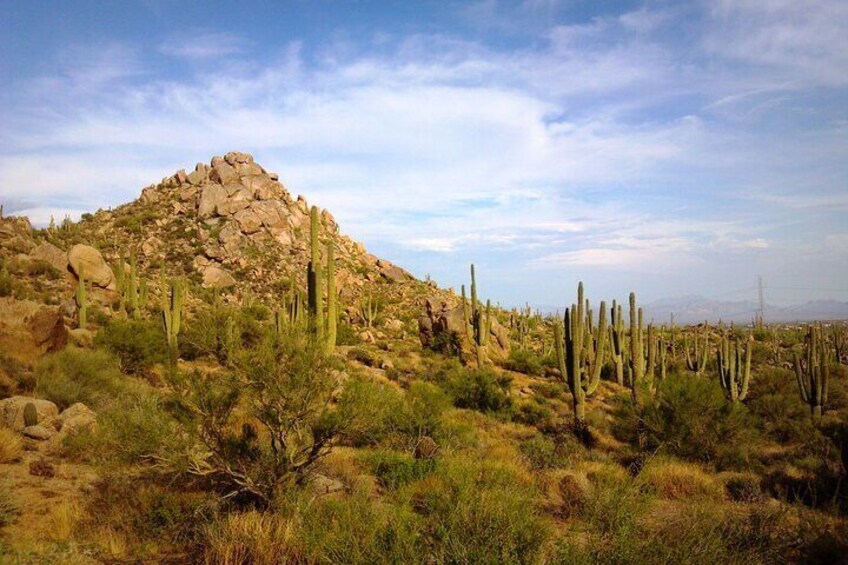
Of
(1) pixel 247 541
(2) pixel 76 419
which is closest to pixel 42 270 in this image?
(2) pixel 76 419

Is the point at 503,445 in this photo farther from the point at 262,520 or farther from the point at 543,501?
the point at 262,520

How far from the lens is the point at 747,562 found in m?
5.46

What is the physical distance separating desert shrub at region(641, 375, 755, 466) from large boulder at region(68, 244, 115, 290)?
3107cm

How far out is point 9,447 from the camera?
9156mm

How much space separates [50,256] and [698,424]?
39.2 meters

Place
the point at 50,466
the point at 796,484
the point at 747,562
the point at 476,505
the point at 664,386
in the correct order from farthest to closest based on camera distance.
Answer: the point at 664,386
the point at 796,484
the point at 50,466
the point at 476,505
the point at 747,562

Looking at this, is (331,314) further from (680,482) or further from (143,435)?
(680,482)

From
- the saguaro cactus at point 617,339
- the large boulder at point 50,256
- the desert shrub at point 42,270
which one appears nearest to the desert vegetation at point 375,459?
the saguaro cactus at point 617,339

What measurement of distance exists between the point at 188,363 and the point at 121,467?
15.0 m

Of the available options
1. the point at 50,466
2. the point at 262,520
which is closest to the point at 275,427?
the point at 262,520

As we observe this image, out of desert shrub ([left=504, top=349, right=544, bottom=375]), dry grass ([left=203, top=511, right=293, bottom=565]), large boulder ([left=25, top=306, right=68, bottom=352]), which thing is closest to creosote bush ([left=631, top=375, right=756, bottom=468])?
dry grass ([left=203, top=511, right=293, bottom=565])

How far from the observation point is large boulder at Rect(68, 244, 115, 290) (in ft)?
96.5

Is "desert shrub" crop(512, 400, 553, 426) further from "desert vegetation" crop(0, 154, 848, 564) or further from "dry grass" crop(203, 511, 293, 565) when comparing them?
"dry grass" crop(203, 511, 293, 565)

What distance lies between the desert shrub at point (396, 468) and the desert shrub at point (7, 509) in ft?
18.2
